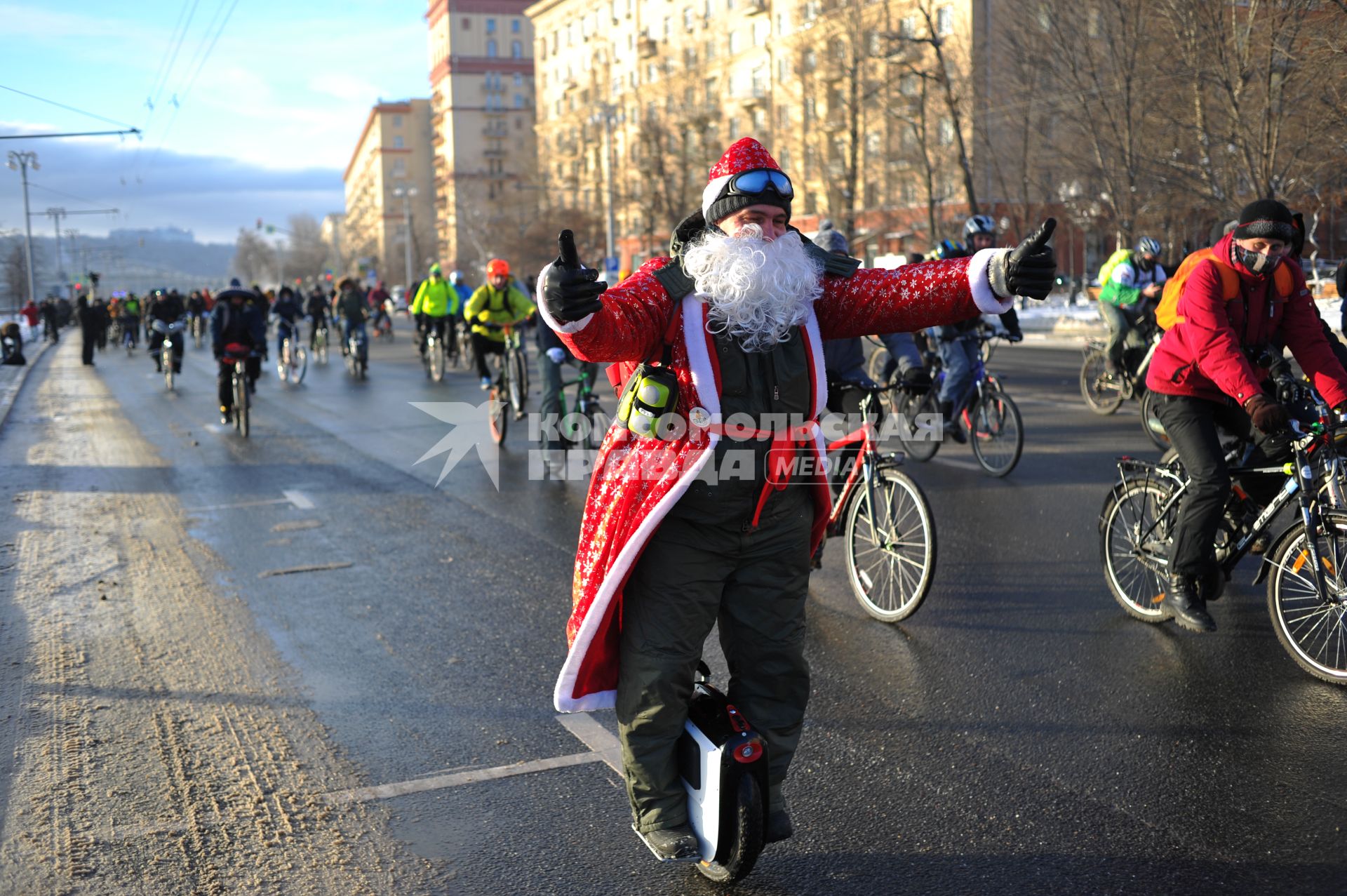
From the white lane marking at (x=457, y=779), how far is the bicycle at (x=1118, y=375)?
8763mm

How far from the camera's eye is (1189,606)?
17.2ft

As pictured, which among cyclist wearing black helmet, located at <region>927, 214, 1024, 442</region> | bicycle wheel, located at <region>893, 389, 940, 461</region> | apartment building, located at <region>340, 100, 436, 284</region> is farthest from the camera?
apartment building, located at <region>340, 100, 436, 284</region>

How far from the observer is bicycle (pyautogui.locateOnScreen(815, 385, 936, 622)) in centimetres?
568

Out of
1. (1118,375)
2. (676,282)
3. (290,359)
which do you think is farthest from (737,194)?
(290,359)

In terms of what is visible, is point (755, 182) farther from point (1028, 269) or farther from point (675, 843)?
point (675, 843)

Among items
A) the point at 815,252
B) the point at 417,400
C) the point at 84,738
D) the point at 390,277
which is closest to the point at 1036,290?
the point at 815,252

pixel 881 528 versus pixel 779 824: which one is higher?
pixel 881 528

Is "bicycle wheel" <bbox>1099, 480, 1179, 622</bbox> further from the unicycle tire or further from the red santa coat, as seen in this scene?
the unicycle tire

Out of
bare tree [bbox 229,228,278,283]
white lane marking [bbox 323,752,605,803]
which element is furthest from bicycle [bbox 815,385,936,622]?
bare tree [bbox 229,228,278,283]

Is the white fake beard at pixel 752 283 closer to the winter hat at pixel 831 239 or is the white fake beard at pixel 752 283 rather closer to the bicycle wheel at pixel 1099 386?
the winter hat at pixel 831 239

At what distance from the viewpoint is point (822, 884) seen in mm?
3291

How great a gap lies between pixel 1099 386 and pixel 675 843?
11183mm

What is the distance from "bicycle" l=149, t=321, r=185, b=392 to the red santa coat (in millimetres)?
18547

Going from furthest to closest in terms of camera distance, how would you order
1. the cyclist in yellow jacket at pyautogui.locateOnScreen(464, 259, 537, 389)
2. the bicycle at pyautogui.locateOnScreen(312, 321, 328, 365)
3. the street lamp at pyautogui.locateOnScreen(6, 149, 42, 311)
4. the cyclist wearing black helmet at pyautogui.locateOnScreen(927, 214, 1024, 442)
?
1. the street lamp at pyautogui.locateOnScreen(6, 149, 42, 311)
2. the bicycle at pyautogui.locateOnScreen(312, 321, 328, 365)
3. the cyclist in yellow jacket at pyautogui.locateOnScreen(464, 259, 537, 389)
4. the cyclist wearing black helmet at pyautogui.locateOnScreen(927, 214, 1024, 442)
